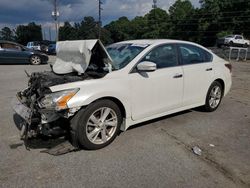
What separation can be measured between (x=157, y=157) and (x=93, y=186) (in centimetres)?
110

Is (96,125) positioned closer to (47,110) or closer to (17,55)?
(47,110)

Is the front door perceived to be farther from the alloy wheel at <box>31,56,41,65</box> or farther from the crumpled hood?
the alloy wheel at <box>31,56,41,65</box>

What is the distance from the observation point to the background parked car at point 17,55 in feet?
51.7

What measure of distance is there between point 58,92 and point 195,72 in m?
2.82

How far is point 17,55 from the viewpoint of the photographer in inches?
634

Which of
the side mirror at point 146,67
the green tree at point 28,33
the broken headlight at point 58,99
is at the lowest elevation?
the broken headlight at point 58,99

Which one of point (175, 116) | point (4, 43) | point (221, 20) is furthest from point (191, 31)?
point (175, 116)

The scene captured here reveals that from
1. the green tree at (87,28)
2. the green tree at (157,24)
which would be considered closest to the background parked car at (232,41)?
the green tree at (157,24)

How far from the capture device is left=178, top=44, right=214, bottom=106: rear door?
16.9ft

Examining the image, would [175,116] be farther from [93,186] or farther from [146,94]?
[93,186]

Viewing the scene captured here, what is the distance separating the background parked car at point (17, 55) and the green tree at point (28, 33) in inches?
2645

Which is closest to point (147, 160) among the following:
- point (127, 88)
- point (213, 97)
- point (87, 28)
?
point (127, 88)

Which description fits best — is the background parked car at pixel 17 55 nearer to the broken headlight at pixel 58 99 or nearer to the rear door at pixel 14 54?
the rear door at pixel 14 54

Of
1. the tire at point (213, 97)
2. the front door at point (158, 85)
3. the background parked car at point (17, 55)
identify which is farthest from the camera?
the background parked car at point (17, 55)
